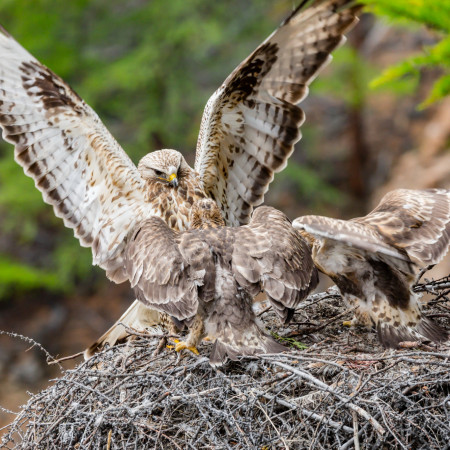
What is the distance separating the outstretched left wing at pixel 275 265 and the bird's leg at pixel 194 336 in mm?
403

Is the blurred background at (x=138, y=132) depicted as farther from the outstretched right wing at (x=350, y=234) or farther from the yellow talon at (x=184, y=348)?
the yellow talon at (x=184, y=348)

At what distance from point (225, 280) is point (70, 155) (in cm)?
199

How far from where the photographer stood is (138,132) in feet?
46.5

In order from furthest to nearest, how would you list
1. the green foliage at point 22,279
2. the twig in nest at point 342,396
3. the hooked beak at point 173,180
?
the green foliage at point 22,279 → the hooked beak at point 173,180 → the twig in nest at point 342,396

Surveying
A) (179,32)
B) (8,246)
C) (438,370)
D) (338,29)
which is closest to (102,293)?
(8,246)

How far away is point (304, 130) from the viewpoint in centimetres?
1543

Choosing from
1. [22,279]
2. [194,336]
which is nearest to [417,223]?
[194,336]

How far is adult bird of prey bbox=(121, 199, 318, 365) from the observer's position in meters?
4.82

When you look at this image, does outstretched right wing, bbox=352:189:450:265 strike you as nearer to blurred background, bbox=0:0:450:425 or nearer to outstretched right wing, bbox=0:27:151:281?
outstretched right wing, bbox=0:27:151:281

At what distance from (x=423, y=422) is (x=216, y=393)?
122cm

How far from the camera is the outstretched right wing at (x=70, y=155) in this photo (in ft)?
19.5

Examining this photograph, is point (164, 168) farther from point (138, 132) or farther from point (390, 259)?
point (138, 132)

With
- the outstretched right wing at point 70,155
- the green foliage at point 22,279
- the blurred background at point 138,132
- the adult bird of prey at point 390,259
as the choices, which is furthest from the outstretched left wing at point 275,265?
the green foliage at point 22,279

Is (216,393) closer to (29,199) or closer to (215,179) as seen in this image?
(215,179)
